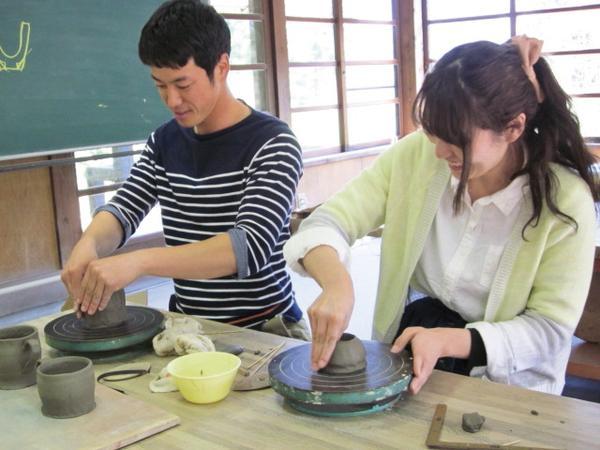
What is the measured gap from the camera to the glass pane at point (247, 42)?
5.87m

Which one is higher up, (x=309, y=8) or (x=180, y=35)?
(x=309, y=8)

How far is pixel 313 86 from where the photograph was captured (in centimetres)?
670

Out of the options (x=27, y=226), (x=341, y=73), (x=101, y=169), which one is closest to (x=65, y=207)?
(x=27, y=226)

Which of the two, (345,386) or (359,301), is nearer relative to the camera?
(345,386)

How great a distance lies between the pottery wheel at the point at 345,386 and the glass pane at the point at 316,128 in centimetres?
530

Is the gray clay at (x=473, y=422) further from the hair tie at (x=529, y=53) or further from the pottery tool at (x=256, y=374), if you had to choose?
the hair tie at (x=529, y=53)

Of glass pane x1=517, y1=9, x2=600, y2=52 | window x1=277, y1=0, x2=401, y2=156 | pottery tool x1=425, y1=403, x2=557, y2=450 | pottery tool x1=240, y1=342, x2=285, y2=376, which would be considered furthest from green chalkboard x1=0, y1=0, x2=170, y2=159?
glass pane x1=517, y1=9, x2=600, y2=52

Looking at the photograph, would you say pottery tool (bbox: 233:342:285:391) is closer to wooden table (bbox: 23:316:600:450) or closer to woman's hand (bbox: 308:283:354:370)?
wooden table (bbox: 23:316:600:450)

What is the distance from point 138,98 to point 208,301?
262 centimetres

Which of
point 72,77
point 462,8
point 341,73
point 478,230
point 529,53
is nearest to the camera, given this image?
point 529,53

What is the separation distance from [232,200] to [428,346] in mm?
733

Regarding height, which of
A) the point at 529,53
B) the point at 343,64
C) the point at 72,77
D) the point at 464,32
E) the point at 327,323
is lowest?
the point at 327,323

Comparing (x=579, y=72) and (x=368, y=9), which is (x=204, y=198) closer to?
(x=368, y=9)

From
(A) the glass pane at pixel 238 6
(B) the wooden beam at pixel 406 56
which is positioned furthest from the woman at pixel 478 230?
(B) the wooden beam at pixel 406 56
